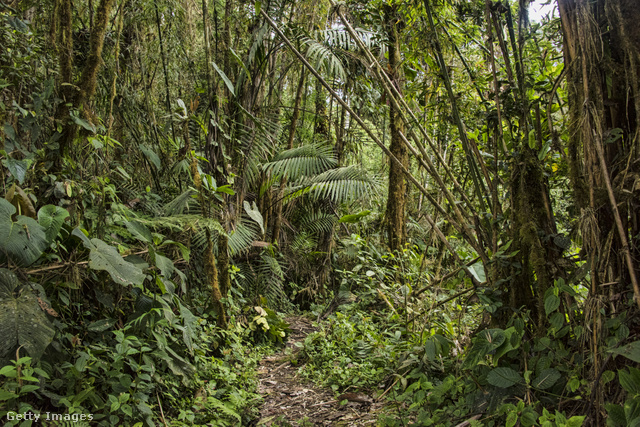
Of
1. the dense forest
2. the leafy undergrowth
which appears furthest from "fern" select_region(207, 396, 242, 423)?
the leafy undergrowth

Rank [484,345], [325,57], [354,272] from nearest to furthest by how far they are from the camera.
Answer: [484,345], [325,57], [354,272]

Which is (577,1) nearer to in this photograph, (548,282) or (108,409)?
(548,282)

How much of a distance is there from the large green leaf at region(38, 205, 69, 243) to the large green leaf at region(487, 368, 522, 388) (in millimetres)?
2037

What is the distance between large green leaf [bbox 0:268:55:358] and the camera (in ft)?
5.29

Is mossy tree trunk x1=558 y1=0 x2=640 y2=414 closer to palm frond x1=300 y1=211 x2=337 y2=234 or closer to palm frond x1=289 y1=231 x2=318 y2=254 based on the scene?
A: palm frond x1=300 y1=211 x2=337 y2=234

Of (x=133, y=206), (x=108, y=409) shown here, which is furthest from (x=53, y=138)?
(x=108, y=409)

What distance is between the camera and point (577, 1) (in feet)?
5.18

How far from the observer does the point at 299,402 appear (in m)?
2.76

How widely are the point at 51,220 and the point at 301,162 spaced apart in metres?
3.11

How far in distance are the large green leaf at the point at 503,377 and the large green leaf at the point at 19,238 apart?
2033mm

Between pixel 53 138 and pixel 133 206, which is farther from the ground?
pixel 53 138

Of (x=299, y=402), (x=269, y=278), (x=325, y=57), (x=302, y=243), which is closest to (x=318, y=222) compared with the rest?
(x=302, y=243)

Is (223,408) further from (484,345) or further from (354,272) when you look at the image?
(354,272)

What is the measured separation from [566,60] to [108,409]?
8.48 feet
